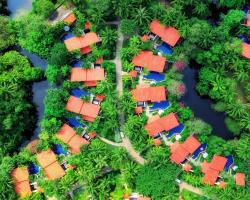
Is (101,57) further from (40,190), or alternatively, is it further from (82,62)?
(40,190)

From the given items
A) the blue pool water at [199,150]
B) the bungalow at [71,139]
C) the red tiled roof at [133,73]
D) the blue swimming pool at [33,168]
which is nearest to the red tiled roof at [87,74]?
the red tiled roof at [133,73]

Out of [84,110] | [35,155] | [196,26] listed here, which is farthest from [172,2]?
[35,155]

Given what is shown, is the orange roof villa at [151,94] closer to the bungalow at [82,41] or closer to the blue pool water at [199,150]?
the blue pool water at [199,150]

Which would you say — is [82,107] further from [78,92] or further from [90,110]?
[78,92]

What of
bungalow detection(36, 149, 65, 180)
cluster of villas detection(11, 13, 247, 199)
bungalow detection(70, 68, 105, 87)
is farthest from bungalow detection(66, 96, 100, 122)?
bungalow detection(36, 149, 65, 180)

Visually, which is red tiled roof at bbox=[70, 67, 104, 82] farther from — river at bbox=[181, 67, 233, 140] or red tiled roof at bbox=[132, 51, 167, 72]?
river at bbox=[181, 67, 233, 140]

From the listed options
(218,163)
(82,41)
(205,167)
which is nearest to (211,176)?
(205,167)
